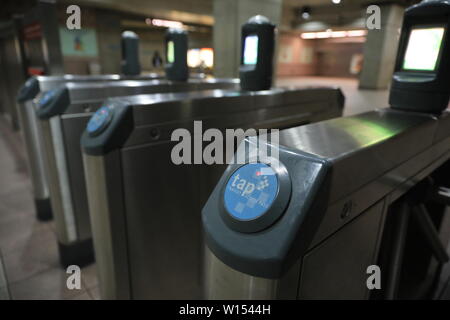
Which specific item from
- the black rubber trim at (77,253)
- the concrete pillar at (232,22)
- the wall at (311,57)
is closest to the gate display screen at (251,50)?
the black rubber trim at (77,253)

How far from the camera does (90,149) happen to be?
973 millimetres

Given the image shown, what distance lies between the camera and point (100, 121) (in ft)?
3.31

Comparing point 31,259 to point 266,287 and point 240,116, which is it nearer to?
point 240,116

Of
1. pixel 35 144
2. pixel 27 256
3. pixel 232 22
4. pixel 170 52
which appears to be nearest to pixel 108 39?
pixel 232 22

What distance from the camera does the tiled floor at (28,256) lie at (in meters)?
1.47

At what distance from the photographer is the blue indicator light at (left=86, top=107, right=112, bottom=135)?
99 cm

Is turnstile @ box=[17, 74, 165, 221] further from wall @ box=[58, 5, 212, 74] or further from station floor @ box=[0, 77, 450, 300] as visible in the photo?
wall @ box=[58, 5, 212, 74]

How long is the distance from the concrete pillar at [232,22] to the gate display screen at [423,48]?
3.11 meters

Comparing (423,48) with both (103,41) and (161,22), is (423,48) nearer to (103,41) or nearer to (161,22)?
(103,41)

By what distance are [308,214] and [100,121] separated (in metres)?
0.80

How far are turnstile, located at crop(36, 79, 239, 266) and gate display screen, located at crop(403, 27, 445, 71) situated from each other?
136 centimetres

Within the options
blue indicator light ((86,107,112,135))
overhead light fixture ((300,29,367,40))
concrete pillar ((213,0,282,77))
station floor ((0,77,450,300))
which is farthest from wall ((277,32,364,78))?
blue indicator light ((86,107,112,135))
